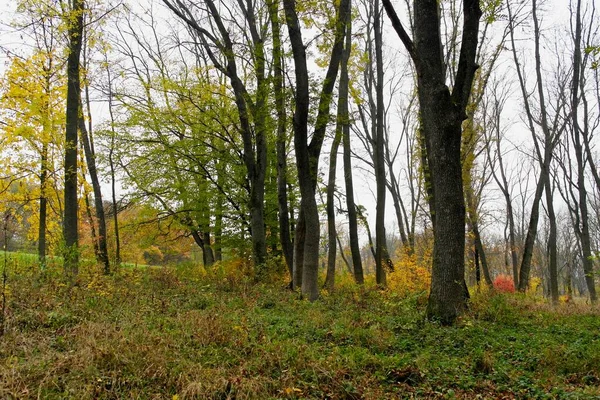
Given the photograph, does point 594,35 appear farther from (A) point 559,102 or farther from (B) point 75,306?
(B) point 75,306

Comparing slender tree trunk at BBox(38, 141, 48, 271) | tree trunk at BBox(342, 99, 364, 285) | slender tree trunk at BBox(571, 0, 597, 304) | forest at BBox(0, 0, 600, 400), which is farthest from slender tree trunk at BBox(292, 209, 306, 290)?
slender tree trunk at BBox(571, 0, 597, 304)

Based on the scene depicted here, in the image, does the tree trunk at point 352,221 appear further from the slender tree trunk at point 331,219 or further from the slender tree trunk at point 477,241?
the slender tree trunk at point 477,241


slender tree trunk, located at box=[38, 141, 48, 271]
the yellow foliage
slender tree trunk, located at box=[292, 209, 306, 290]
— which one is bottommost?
the yellow foliage

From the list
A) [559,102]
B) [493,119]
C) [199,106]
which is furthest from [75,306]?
[493,119]

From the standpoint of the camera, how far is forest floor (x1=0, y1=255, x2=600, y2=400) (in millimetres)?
3609

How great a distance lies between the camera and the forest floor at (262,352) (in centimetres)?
361

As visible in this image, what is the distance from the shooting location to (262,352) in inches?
173

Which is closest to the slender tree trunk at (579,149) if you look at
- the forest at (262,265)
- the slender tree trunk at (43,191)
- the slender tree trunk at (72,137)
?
the forest at (262,265)

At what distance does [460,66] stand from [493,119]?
16.5m

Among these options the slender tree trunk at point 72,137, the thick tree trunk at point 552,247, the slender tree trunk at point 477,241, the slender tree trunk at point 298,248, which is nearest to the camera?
the slender tree trunk at point 72,137

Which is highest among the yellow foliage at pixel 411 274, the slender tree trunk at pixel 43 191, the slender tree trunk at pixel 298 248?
the slender tree trunk at pixel 43 191

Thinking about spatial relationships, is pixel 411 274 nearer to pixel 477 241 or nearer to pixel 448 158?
pixel 477 241

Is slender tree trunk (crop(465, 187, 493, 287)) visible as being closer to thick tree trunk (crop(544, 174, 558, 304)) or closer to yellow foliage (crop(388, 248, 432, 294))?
thick tree trunk (crop(544, 174, 558, 304))

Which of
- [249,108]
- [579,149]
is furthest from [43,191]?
[579,149]
